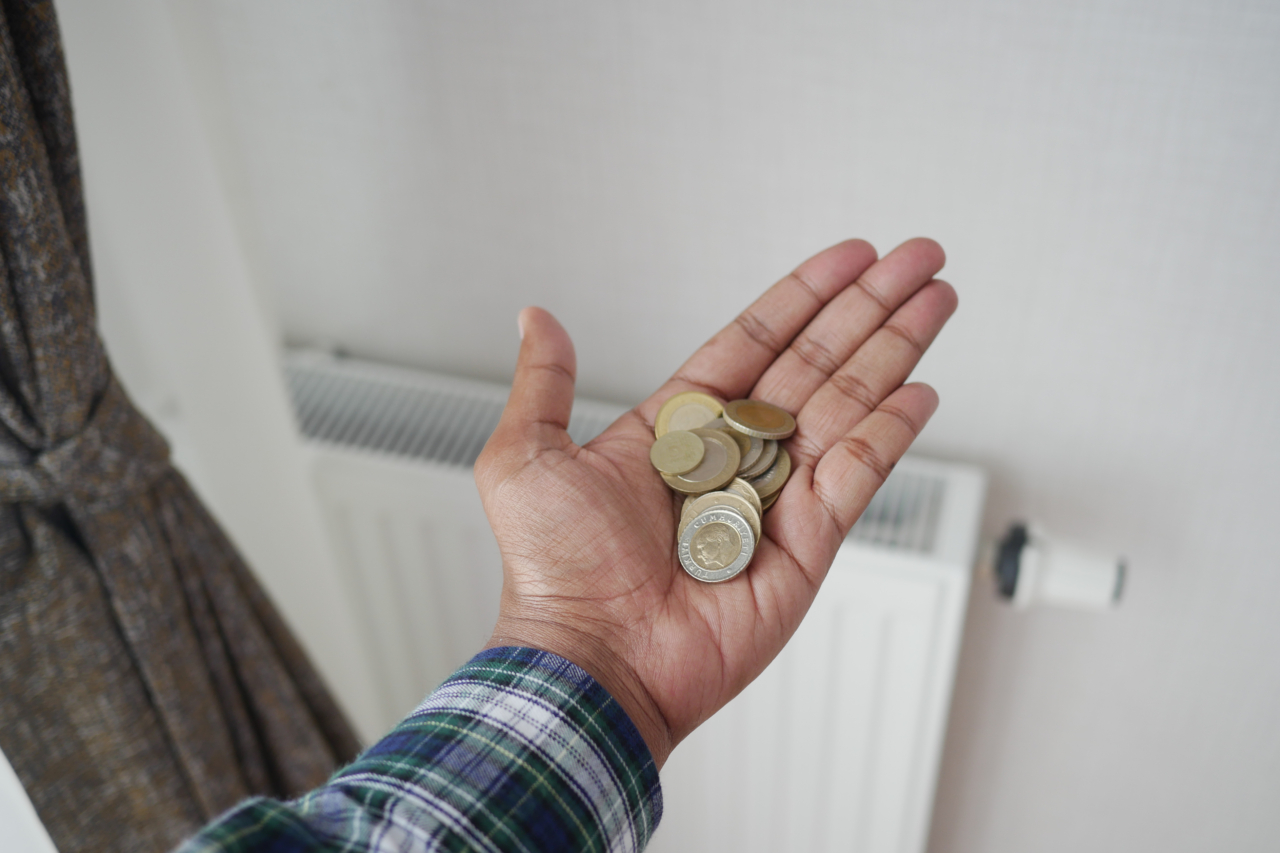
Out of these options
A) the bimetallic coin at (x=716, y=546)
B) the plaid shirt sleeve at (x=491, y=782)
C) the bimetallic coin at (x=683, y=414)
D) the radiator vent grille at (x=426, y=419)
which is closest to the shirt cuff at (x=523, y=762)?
the plaid shirt sleeve at (x=491, y=782)

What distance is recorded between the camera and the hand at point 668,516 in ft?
2.19

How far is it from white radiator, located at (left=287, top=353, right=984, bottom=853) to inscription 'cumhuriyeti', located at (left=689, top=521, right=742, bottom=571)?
0.28 metres

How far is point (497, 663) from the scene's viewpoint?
630 mm

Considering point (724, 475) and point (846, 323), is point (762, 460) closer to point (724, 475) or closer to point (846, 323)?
point (724, 475)

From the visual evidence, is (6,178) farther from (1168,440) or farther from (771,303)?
(1168,440)

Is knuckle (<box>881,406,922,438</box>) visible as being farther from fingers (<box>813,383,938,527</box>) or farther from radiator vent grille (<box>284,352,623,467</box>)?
radiator vent grille (<box>284,352,623,467</box>)

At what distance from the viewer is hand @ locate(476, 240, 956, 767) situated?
67 cm

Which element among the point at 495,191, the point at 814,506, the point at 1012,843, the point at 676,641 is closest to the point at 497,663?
the point at 676,641

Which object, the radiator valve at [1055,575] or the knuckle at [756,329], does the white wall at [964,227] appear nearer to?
the radiator valve at [1055,575]

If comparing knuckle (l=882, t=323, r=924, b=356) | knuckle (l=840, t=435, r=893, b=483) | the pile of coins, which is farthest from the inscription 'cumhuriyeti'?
knuckle (l=882, t=323, r=924, b=356)

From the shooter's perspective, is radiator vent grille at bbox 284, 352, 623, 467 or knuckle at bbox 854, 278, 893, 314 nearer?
knuckle at bbox 854, 278, 893, 314

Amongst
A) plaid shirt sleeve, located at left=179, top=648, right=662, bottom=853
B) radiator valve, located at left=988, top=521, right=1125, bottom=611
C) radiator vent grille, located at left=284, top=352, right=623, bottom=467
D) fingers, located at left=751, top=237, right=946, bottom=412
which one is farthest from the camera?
radiator vent grille, located at left=284, top=352, right=623, bottom=467

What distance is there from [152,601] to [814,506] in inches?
23.4

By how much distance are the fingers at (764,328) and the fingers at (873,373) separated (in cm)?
6
